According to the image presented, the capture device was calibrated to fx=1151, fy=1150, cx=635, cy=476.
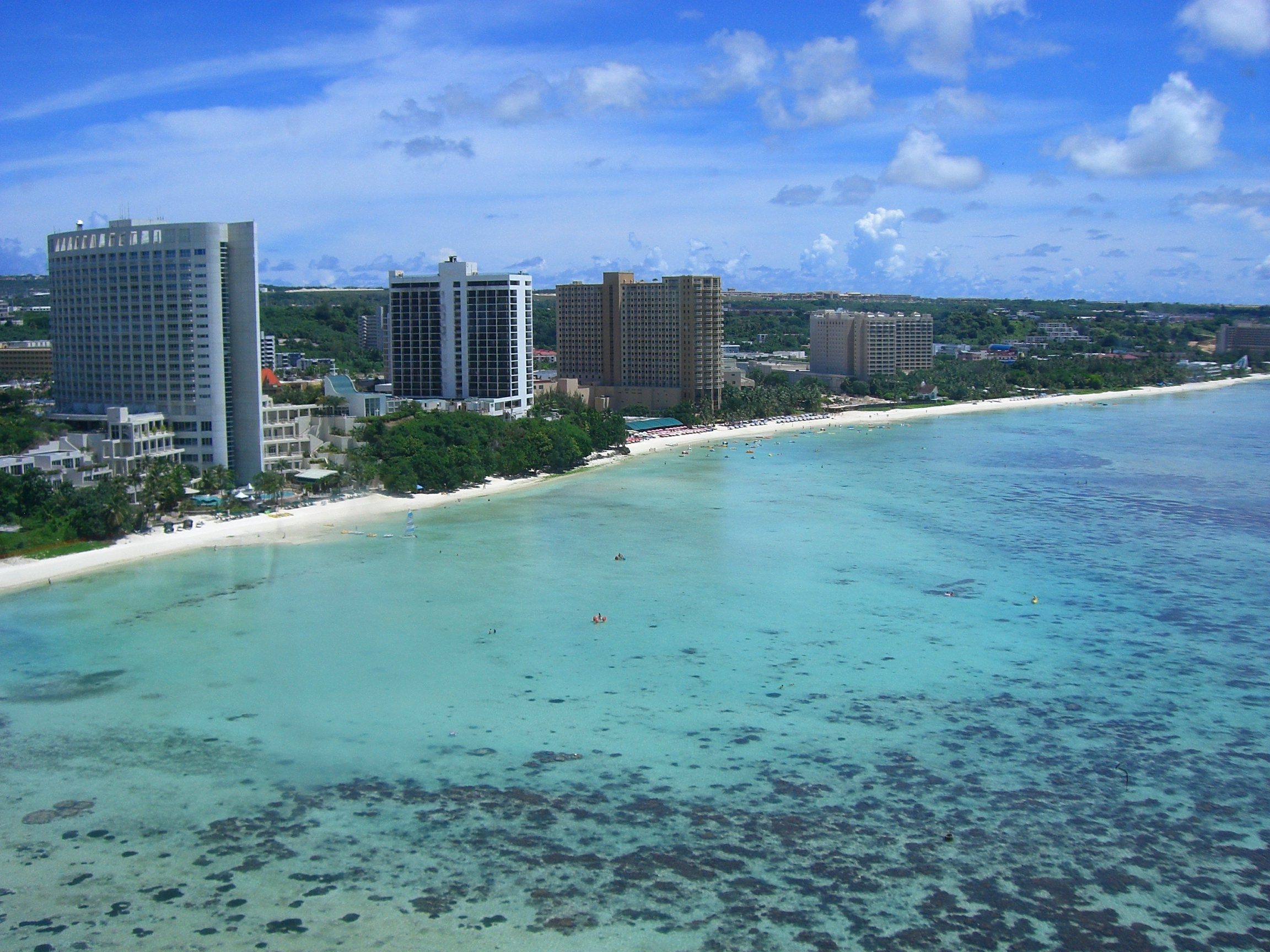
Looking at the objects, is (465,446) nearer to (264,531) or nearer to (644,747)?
(264,531)

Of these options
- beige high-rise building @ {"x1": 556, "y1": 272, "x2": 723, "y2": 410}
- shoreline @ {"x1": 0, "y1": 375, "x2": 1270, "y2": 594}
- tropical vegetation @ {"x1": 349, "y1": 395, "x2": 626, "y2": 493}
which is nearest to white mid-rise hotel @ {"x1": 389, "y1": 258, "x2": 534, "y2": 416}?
tropical vegetation @ {"x1": 349, "y1": 395, "x2": 626, "y2": 493}

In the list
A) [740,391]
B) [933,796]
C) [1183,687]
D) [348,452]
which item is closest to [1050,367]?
[740,391]

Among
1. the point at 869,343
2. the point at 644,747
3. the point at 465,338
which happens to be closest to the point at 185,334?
Answer: the point at 465,338

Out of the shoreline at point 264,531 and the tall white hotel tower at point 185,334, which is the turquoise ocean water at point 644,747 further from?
the tall white hotel tower at point 185,334

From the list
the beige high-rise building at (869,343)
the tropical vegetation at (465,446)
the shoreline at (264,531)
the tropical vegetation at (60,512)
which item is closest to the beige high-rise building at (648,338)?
the shoreline at (264,531)

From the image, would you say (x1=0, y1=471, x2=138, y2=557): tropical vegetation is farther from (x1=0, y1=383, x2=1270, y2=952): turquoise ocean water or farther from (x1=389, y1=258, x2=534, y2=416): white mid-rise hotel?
(x1=389, y1=258, x2=534, y2=416): white mid-rise hotel
